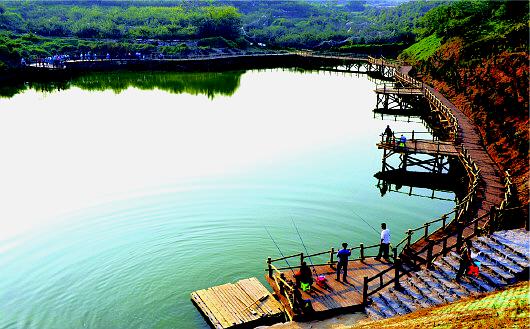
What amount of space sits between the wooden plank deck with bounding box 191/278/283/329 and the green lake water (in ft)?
2.59

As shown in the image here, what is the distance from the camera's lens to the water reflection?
258ft

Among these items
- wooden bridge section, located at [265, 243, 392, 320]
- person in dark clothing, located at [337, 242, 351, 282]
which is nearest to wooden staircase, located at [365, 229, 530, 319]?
wooden bridge section, located at [265, 243, 392, 320]

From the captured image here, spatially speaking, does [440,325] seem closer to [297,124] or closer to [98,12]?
[297,124]

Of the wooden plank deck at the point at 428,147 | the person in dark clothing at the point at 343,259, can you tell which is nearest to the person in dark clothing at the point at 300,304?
the person in dark clothing at the point at 343,259

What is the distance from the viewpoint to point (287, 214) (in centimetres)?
3012

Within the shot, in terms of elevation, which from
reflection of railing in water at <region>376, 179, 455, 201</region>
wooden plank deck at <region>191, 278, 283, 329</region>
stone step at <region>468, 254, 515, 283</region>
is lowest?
wooden plank deck at <region>191, 278, 283, 329</region>

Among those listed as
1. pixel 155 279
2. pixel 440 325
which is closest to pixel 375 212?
pixel 155 279

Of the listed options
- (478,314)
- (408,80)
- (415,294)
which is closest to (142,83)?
(408,80)

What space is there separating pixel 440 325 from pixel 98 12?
599 ft

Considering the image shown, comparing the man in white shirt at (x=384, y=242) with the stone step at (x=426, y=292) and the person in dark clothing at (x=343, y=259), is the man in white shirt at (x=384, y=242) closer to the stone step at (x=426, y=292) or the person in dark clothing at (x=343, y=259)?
the person in dark clothing at (x=343, y=259)

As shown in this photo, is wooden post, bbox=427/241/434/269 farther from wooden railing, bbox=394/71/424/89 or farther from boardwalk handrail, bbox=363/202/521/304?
wooden railing, bbox=394/71/424/89

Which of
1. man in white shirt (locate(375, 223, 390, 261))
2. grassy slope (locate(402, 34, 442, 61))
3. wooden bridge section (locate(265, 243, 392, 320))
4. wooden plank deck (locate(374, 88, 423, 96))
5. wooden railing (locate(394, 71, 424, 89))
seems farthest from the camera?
grassy slope (locate(402, 34, 442, 61))

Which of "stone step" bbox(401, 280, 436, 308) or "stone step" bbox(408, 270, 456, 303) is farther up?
"stone step" bbox(408, 270, 456, 303)

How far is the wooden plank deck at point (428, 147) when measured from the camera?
120ft
